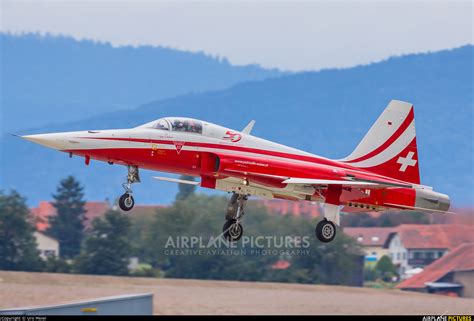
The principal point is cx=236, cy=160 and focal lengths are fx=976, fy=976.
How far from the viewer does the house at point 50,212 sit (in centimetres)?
5030

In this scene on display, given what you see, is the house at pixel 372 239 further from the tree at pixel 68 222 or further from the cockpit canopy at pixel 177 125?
the cockpit canopy at pixel 177 125

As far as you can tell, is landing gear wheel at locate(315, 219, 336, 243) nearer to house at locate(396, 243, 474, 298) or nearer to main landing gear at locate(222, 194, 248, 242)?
main landing gear at locate(222, 194, 248, 242)

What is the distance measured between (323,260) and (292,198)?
16183 millimetres

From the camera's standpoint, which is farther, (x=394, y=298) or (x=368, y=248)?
(x=368, y=248)

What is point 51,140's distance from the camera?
22.1 m

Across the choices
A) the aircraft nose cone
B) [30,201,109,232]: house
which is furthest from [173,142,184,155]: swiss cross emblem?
[30,201,109,232]: house

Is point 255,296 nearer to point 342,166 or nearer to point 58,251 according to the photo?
point 342,166

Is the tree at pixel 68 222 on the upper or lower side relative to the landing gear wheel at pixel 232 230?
upper

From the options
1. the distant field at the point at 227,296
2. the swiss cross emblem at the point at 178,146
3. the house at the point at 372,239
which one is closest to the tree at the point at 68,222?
the distant field at the point at 227,296

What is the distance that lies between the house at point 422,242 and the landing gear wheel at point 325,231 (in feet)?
63.2

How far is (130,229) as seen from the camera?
4600cm

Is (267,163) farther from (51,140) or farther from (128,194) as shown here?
(51,140)

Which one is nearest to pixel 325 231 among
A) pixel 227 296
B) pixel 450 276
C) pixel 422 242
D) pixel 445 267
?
pixel 227 296

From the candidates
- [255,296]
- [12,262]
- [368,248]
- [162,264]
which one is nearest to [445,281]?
[368,248]
